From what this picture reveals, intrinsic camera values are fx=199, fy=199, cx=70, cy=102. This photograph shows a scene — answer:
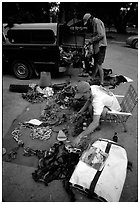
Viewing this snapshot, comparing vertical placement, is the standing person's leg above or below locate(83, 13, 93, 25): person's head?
below

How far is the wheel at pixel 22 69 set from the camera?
20.4ft

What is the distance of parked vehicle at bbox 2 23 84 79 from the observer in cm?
580

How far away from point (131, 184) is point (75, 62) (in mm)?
4672

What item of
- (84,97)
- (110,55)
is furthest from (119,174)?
(110,55)

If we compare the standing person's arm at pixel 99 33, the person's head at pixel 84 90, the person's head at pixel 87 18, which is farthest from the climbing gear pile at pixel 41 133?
the person's head at pixel 87 18

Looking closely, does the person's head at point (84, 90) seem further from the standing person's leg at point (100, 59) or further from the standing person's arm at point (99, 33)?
the standing person's arm at point (99, 33)

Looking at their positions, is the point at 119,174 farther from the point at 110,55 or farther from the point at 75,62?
the point at 110,55

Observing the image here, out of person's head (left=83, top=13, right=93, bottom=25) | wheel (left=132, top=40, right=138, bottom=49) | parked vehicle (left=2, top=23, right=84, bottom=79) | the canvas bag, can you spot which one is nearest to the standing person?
person's head (left=83, top=13, right=93, bottom=25)

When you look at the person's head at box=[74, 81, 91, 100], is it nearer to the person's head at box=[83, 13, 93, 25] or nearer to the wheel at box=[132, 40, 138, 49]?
the person's head at box=[83, 13, 93, 25]

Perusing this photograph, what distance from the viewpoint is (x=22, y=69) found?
637 centimetres

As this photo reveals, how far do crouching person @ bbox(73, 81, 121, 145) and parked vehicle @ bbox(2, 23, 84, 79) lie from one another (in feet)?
9.15

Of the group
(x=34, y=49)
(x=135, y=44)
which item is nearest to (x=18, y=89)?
(x=34, y=49)

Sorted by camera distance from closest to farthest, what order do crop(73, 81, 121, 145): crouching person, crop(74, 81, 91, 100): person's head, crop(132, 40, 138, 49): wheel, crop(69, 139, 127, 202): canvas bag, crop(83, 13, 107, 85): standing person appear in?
crop(69, 139, 127, 202): canvas bag → crop(73, 81, 121, 145): crouching person → crop(74, 81, 91, 100): person's head → crop(83, 13, 107, 85): standing person → crop(132, 40, 138, 49): wheel

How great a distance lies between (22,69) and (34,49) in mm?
807
